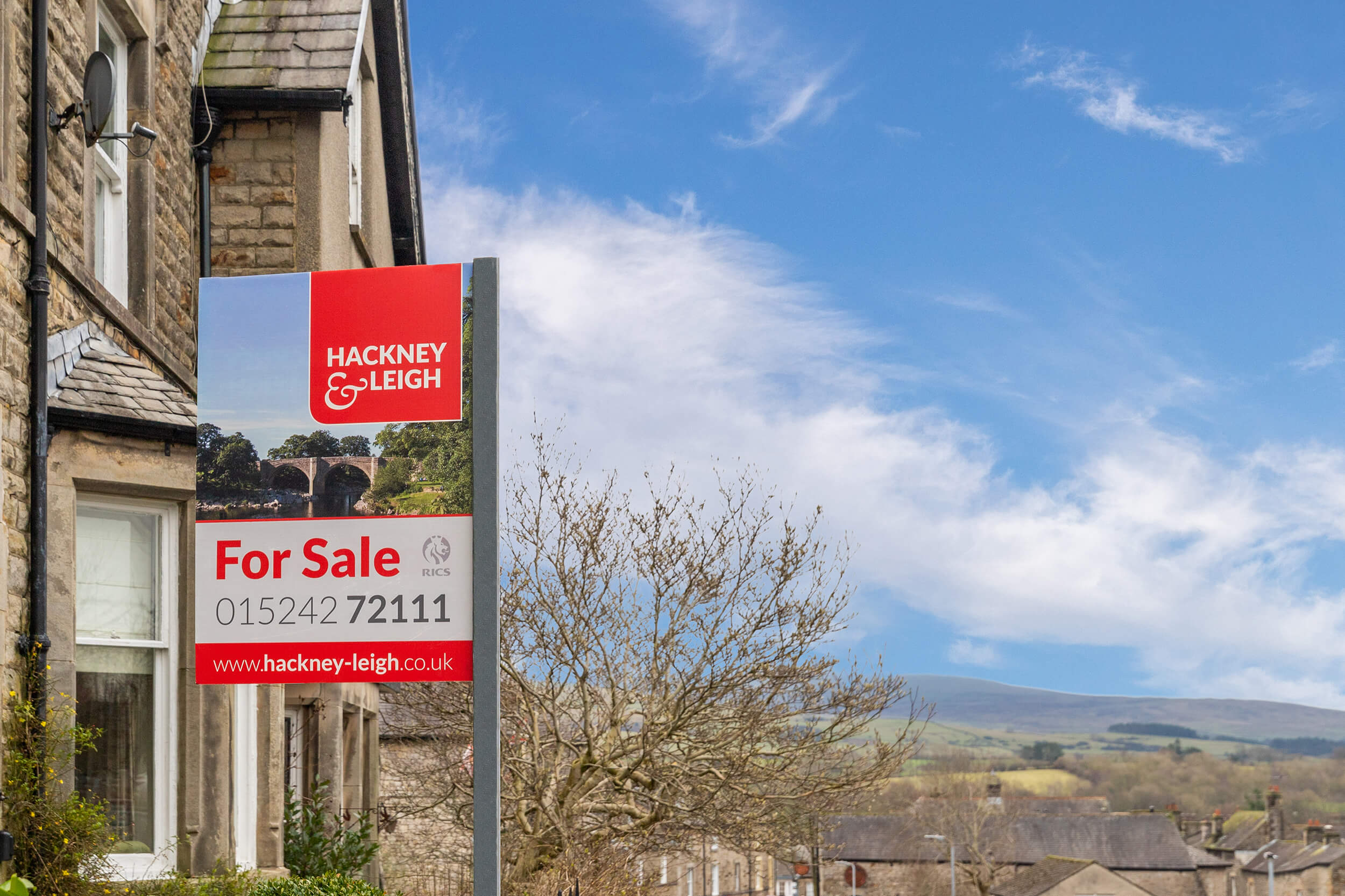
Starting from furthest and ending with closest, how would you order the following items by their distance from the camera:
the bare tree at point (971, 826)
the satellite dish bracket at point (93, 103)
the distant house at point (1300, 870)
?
1. the bare tree at point (971, 826)
2. the distant house at point (1300, 870)
3. the satellite dish bracket at point (93, 103)

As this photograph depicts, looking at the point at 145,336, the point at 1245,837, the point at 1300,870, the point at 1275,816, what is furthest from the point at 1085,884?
the point at 145,336

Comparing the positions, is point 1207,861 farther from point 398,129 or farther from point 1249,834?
point 398,129

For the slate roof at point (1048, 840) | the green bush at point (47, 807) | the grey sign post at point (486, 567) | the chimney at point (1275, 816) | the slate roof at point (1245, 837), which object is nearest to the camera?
the grey sign post at point (486, 567)

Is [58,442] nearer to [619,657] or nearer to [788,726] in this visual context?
[619,657]

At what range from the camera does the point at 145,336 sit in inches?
394

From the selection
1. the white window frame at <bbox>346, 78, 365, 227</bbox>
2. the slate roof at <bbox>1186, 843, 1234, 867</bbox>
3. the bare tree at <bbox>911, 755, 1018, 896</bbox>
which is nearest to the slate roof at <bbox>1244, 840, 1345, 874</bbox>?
the slate roof at <bbox>1186, 843, 1234, 867</bbox>

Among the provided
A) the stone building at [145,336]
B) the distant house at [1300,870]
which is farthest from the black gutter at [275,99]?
the distant house at [1300,870]

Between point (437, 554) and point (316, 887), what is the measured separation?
4825 mm

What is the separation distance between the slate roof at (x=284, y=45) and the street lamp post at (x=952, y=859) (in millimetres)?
61825

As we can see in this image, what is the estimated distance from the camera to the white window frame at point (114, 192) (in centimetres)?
1041

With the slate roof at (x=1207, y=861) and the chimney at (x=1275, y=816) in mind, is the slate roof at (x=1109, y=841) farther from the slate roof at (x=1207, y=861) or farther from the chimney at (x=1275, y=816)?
the chimney at (x=1275, y=816)

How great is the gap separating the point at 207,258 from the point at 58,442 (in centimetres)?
374

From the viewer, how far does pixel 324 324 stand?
20.5 feet

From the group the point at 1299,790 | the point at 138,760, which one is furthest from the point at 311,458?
the point at 1299,790
